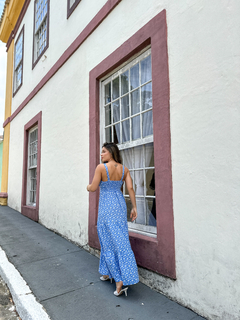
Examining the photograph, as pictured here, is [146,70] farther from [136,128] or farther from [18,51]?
[18,51]

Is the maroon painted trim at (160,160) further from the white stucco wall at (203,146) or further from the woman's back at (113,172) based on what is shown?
the woman's back at (113,172)

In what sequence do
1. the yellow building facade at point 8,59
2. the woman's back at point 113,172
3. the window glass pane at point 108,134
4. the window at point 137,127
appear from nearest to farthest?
the woman's back at point 113,172 → the window at point 137,127 → the window glass pane at point 108,134 → the yellow building facade at point 8,59

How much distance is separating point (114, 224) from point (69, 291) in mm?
922

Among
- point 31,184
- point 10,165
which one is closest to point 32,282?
point 31,184

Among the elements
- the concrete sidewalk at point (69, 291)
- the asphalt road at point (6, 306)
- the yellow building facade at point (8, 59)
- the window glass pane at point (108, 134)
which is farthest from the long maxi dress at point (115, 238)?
the yellow building facade at point (8, 59)

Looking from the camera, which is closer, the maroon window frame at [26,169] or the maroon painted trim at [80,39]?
the maroon painted trim at [80,39]

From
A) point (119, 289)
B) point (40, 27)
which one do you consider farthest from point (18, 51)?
point (119, 289)

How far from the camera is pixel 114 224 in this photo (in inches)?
102

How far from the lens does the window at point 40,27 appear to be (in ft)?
21.6

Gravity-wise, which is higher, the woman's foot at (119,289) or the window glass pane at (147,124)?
the window glass pane at (147,124)

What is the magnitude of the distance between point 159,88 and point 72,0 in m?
3.86

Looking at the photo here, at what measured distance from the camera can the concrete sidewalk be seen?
7.25 ft

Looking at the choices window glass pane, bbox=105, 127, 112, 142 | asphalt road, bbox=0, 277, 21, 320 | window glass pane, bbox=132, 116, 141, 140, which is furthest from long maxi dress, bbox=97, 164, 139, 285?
window glass pane, bbox=105, 127, 112, 142

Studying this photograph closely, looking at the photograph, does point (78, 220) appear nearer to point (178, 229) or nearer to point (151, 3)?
point (178, 229)
